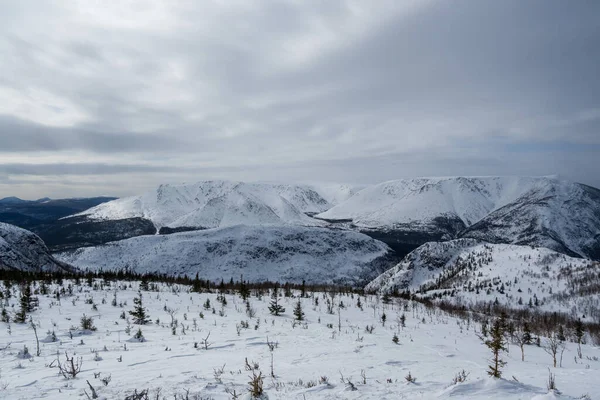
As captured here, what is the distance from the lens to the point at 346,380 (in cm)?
646

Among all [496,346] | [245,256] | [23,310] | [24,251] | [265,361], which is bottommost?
[245,256]

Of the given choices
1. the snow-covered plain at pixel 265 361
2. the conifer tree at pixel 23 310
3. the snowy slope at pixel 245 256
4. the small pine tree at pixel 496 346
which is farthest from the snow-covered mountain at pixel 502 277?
the small pine tree at pixel 496 346

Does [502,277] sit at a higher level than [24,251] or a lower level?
lower

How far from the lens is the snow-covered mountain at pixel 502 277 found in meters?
72.4

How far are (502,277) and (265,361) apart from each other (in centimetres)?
10360

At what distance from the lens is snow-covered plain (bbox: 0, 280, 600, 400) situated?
18.6 ft

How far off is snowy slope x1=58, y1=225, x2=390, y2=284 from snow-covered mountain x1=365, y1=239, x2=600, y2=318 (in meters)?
17.3

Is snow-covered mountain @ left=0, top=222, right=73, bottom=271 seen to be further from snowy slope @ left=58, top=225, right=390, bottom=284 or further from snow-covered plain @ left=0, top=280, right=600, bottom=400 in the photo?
snow-covered plain @ left=0, top=280, right=600, bottom=400

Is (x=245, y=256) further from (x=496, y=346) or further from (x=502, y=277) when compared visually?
(x=496, y=346)

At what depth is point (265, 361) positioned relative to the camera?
793 cm

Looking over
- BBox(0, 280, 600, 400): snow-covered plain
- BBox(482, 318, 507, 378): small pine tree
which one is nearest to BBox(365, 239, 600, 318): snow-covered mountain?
BBox(0, 280, 600, 400): snow-covered plain

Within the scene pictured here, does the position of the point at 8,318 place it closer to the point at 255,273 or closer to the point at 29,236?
the point at 29,236

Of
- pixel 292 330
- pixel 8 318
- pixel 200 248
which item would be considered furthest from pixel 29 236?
pixel 292 330

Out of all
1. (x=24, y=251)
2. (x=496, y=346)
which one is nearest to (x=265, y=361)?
(x=496, y=346)
